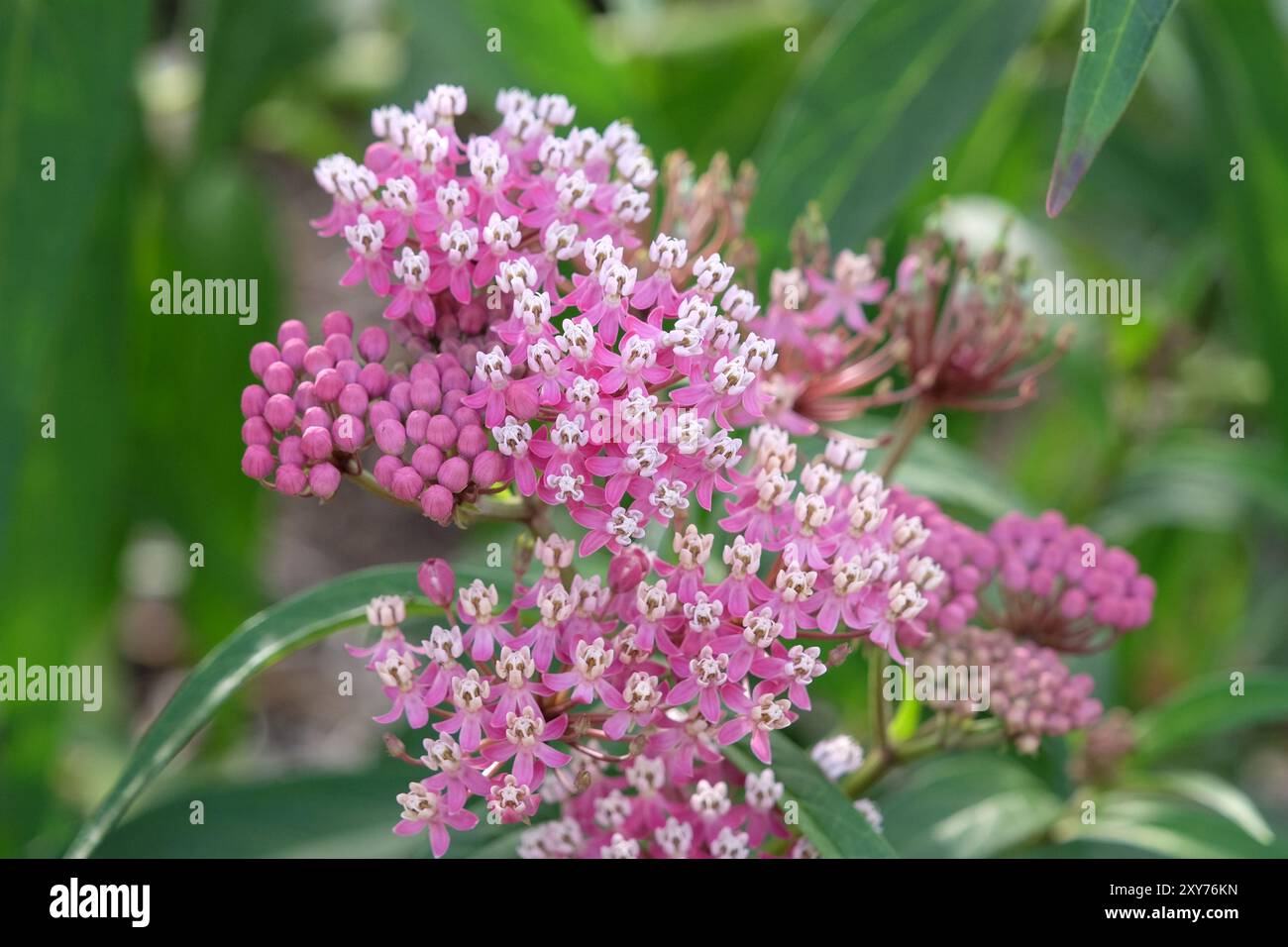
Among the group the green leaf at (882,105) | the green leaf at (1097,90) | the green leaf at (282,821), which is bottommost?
the green leaf at (282,821)

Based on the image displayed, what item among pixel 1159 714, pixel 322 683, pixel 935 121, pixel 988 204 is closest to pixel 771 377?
pixel 935 121

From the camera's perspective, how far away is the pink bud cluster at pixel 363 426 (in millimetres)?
1014

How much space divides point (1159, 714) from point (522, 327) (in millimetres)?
1040

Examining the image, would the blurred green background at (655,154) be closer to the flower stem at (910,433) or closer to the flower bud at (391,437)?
the flower stem at (910,433)

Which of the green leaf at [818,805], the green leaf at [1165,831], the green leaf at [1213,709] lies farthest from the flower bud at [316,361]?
the green leaf at [1213,709]

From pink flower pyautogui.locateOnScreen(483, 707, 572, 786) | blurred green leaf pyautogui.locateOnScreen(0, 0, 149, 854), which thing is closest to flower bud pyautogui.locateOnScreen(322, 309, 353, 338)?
pink flower pyautogui.locateOnScreen(483, 707, 572, 786)

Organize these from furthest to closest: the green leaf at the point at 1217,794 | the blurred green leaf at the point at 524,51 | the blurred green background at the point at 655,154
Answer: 1. the blurred green leaf at the point at 524,51
2. the blurred green background at the point at 655,154
3. the green leaf at the point at 1217,794

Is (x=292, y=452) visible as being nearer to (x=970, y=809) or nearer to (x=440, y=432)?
(x=440, y=432)

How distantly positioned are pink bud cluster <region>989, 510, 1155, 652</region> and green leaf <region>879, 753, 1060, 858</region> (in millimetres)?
201

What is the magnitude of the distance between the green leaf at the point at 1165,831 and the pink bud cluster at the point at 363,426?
881mm

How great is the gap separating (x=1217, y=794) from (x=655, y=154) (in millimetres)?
1139

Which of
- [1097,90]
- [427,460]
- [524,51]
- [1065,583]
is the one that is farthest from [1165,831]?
[524,51]

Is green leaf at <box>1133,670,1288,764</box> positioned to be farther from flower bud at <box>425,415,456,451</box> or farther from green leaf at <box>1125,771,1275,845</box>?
flower bud at <box>425,415,456,451</box>
